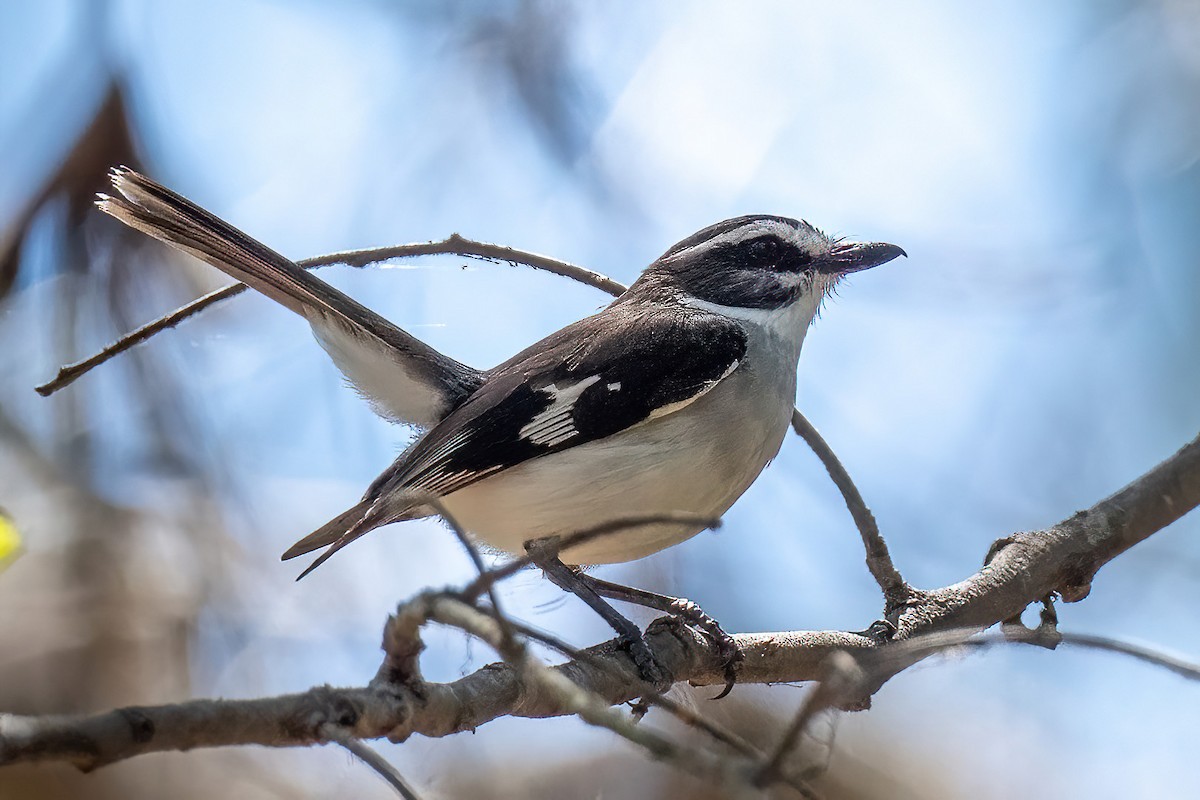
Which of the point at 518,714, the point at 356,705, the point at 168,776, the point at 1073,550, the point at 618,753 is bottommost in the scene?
the point at 168,776

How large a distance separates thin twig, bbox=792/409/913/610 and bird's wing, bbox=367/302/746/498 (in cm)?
37

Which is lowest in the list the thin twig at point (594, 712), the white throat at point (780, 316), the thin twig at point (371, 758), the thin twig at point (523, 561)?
the thin twig at point (371, 758)

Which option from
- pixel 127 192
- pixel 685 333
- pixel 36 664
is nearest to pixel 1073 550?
pixel 685 333

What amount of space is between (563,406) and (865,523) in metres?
1.12

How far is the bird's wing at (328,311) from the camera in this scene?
12.1 ft

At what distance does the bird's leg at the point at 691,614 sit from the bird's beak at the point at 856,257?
1.50m

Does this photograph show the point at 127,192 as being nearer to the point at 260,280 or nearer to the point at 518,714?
the point at 260,280

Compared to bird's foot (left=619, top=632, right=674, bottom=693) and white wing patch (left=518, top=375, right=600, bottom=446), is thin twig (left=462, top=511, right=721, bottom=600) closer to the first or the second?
bird's foot (left=619, top=632, right=674, bottom=693)

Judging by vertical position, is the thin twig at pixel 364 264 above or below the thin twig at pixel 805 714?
above

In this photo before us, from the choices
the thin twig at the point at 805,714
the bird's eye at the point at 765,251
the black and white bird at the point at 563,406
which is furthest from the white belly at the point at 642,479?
the thin twig at the point at 805,714

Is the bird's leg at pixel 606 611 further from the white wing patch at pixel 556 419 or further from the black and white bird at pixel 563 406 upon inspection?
the white wing patch at pixel 556 419

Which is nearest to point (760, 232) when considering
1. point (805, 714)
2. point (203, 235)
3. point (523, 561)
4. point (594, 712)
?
point (203, 235)

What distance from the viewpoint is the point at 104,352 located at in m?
3.01

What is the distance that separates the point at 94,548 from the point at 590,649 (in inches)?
120
